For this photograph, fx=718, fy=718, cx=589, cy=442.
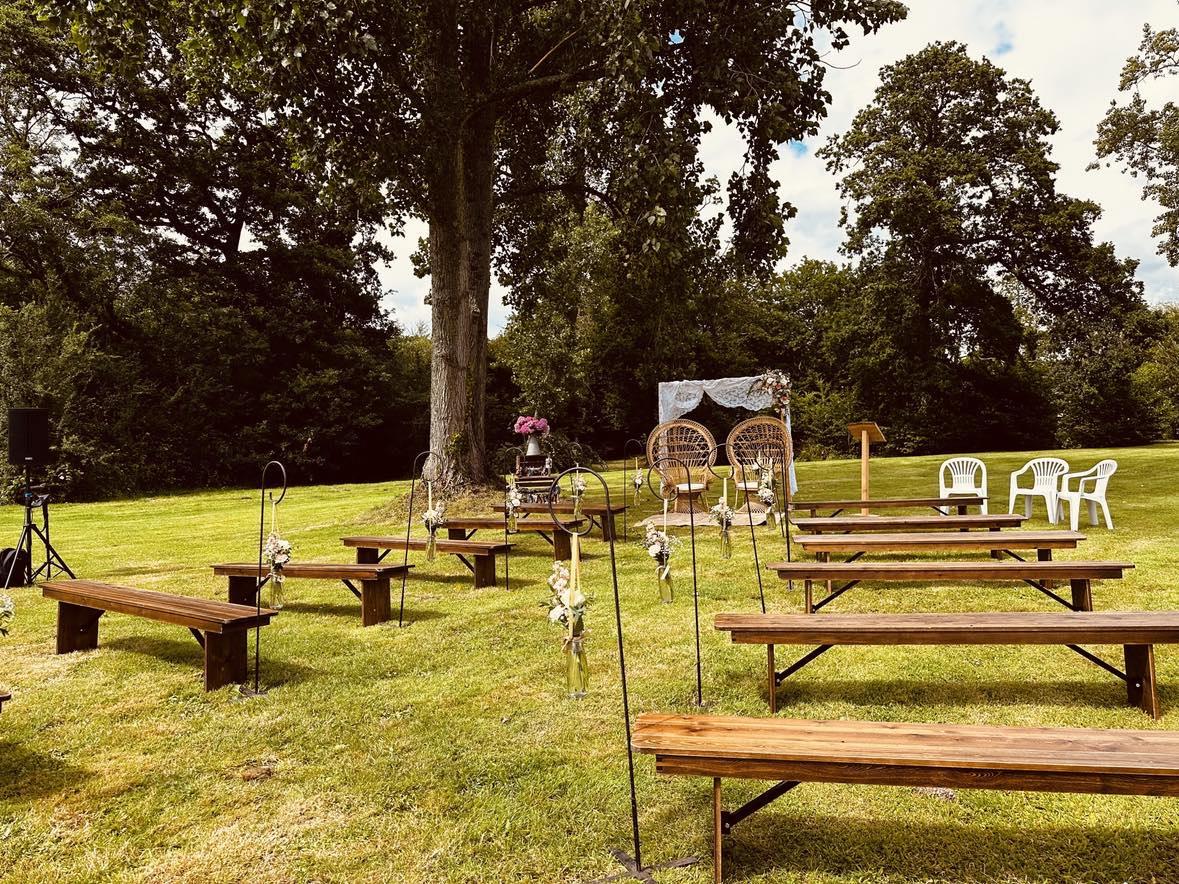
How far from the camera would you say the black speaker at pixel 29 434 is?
6.99 metres

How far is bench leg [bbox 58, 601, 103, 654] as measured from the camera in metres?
5.23

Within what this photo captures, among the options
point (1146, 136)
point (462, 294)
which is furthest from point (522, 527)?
point (1146, 136)

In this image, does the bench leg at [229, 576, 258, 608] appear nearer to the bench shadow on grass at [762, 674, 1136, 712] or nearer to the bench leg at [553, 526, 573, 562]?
the bench leg at [553, 526, 573, 562]

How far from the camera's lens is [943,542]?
5.89m

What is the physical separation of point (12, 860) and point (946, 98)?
97.7ft

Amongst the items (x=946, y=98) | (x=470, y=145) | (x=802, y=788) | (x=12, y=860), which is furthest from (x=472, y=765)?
(x=946, y=98)

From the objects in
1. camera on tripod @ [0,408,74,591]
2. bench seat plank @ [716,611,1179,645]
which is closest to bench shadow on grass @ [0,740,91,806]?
bench seat plank @ [716,611,1179,645]

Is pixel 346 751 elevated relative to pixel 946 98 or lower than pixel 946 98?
lower

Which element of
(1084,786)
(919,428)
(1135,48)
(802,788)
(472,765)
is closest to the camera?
(1084,786)

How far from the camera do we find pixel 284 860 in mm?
2549

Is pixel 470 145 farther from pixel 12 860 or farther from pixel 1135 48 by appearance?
pixel 1135 48

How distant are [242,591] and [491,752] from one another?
152 inches

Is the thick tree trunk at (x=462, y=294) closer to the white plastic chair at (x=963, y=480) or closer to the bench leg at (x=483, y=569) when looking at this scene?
the bench leg at (x=483, y=569)

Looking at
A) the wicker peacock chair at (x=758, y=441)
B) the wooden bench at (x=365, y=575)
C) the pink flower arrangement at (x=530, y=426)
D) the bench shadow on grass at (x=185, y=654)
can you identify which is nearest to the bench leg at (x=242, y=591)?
the wooden bench at (x=365, y=575)
